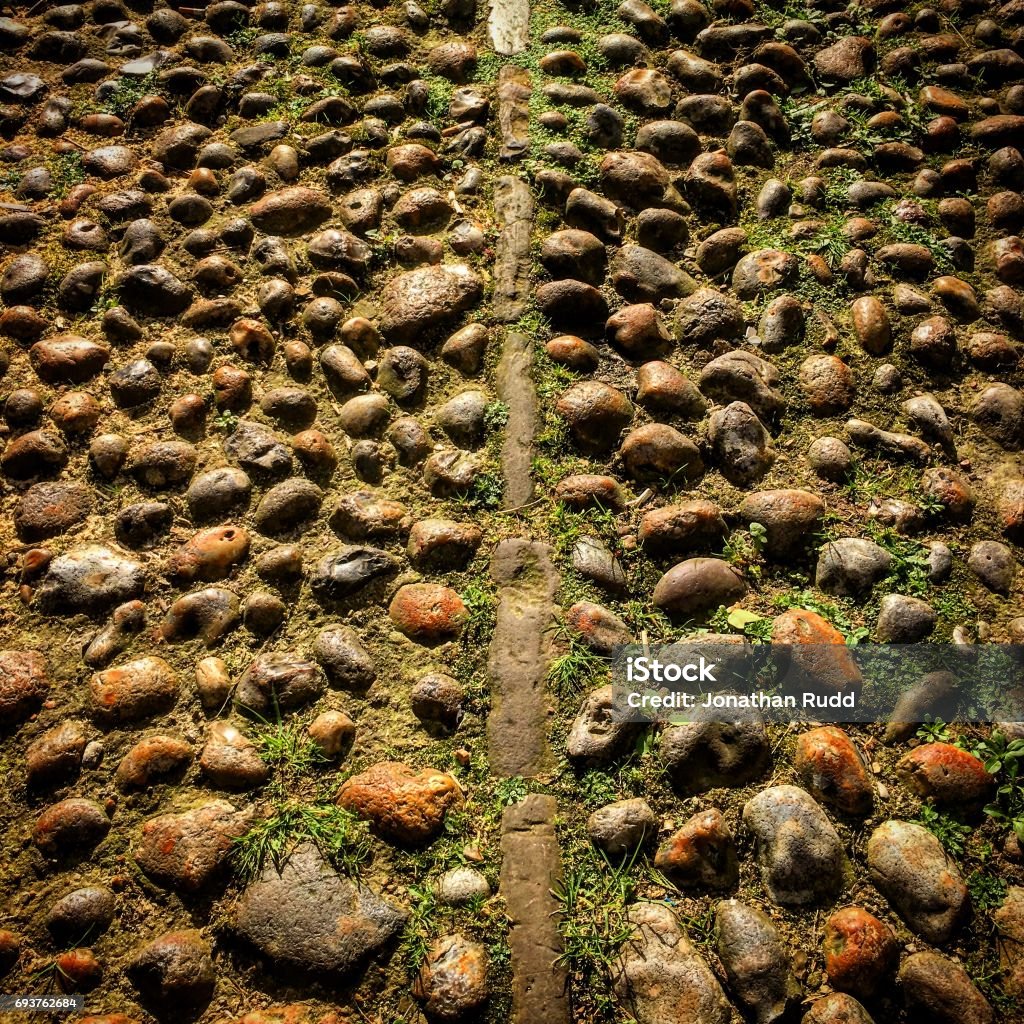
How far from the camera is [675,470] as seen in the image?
2260 millimetres

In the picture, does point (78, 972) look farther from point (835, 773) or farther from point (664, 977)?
point (835, 773)

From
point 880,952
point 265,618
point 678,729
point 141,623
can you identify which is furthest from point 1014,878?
point 141,623

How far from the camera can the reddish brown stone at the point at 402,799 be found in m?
1.75

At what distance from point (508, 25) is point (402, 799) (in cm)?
341

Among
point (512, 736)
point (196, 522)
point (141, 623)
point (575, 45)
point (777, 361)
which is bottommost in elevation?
point (512, 736)

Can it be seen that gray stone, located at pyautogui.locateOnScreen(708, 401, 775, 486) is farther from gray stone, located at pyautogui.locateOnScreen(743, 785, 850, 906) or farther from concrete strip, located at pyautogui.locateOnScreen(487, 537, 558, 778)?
gray stone, located at pyautogui.locateOnScreen(743, 785, 850, 906)

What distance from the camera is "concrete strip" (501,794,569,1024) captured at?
1.59 meters

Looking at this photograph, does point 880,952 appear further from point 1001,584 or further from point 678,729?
point 1001,584

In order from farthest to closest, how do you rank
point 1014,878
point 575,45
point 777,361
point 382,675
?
point 575,45
point 777,361
point 382,675
point 1014,878

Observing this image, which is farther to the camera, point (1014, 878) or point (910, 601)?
point (910, 601)

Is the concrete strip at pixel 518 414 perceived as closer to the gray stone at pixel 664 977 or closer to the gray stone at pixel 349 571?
the gray stone at pixel 349 571

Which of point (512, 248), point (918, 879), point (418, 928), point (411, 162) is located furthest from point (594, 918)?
point (411, 162)

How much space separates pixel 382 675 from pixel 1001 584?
5.71 ft

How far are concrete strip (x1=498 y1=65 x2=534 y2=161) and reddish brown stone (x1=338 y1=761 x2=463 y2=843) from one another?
239cm
